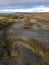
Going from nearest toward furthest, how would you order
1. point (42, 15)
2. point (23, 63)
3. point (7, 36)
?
point (23, 63) → point (7, 36) → point (42, 15)

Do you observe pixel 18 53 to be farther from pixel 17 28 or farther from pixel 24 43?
pixel 17 28

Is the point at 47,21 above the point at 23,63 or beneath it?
above

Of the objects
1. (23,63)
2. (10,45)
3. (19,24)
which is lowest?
(23,63)

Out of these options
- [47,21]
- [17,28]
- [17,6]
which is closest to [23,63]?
[17,28]

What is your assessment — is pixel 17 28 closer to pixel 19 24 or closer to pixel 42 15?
pixel 19 24

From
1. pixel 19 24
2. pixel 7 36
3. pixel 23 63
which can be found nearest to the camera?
pixel 23 63

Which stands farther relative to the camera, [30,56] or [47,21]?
[47,21]

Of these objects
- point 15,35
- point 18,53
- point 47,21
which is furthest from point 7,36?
point 47,21
